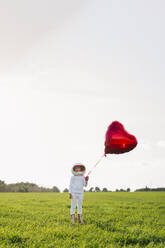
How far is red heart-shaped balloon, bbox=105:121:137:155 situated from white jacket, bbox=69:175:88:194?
2.14m

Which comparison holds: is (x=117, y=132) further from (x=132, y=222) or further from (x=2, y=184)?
(x=2, y=184)

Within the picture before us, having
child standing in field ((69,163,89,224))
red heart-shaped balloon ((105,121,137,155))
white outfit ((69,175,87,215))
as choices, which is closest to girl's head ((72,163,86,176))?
child standing in field ((69,163,89,224))

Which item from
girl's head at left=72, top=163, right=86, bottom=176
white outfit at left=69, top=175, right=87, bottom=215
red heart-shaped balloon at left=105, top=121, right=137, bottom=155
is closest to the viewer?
red heart-shaped balloon at left=105, top=121, right=137, bottom=155

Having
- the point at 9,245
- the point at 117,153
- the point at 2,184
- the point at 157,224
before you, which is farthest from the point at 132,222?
the point at 2,184

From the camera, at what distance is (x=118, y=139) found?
6.77 m

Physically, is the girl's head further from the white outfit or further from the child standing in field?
the white outfit

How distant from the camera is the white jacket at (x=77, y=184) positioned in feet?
28.1

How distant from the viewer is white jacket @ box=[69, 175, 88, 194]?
337 inches

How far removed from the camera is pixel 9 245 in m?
5.61

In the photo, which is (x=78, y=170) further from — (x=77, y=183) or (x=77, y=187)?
(x=77, y=187)

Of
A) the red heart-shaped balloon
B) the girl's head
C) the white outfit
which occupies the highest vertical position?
the red heart-shaped balloon

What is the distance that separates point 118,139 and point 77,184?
264 centimetres

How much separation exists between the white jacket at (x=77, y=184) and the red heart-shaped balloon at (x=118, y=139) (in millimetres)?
2142

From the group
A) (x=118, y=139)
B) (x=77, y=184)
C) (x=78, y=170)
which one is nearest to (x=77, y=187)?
(x=77, y=184)
